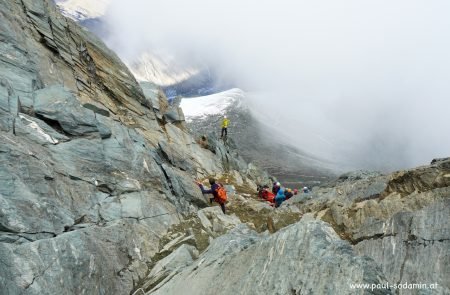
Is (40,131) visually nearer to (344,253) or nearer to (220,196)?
(220,196)

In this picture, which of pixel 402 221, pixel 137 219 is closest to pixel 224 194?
pixel 137 219

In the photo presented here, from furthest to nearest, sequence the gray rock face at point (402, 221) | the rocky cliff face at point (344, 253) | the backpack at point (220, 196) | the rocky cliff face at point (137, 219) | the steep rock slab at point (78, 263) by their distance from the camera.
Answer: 1. the backpack at point (220, 196)
2. the gray rock face at point (402, 221)
3. the steep rock slab at point (78, 263)
4. the rocky cliff face at point (137, 219)
5. the rocky cliff face at point (344, 253)

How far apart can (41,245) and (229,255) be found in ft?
22.1

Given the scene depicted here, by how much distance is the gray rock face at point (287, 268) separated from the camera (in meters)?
11.3

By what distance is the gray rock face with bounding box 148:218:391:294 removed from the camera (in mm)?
11344

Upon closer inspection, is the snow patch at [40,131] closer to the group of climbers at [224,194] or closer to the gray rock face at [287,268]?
the gray rock face at [287,268]

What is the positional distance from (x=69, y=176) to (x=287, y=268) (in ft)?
45.0

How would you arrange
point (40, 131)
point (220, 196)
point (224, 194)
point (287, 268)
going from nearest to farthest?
1. point (287, 268)
2. point (40, 131)
3. point (220, 196)
4. point (224, 194)

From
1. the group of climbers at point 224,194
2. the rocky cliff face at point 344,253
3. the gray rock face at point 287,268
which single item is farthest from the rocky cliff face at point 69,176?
the gray rock face at point 287,268

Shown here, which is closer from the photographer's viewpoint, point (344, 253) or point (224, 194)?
point (344, 253)

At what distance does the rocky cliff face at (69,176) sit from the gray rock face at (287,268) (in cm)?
372

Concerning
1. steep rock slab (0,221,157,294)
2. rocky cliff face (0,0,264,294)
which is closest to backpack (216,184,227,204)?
rocky cliff face (0,0,264,294)

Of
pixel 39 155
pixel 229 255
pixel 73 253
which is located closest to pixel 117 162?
pixel 39 155

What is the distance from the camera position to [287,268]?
42.3 feet
